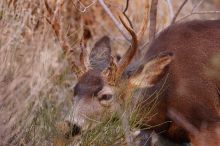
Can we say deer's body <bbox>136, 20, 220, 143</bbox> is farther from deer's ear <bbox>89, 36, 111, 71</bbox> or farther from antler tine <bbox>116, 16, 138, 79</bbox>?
deer's ear <bbox>89, 36, 111, 71</bbox>

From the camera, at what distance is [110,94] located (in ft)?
27.0

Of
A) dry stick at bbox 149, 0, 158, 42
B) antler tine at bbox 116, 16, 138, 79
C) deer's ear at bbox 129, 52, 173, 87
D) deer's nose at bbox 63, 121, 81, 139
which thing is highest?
antler tine at bbox 116, 16, 138, 79

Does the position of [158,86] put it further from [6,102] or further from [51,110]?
[6,102]

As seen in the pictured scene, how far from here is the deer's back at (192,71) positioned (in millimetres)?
8070

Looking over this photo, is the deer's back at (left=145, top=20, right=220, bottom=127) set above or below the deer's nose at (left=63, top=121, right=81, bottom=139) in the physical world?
below

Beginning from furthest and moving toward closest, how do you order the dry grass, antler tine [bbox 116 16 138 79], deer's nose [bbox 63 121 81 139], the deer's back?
1. antler tine [bbox 116 16 138 79]
2. the deer's back
3. deer's nose [bbox 63 121 81 139]
4. the dry grass

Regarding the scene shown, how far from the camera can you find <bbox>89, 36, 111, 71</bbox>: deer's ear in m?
8.60

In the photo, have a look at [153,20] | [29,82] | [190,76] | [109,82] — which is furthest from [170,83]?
[153,20]

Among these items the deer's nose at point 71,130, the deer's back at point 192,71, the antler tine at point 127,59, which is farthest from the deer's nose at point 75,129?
the deer's back at point 192,71

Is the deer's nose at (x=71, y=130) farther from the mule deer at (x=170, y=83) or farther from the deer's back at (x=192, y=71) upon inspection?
the deer's back at (x=192, y=71)

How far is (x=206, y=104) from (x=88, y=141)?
46.1 inches

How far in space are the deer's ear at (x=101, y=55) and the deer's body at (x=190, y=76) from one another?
0.45 metres

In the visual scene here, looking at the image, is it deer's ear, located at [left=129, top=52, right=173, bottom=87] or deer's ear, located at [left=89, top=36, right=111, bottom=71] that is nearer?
deer's ear, located at [left=129, top=52, right=173, bottom=87]

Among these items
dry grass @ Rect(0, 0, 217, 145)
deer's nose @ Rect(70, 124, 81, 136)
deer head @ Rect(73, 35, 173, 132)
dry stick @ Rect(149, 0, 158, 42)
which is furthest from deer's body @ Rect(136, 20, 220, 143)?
dry stick @ Rect(149, 0, 158, 42)
